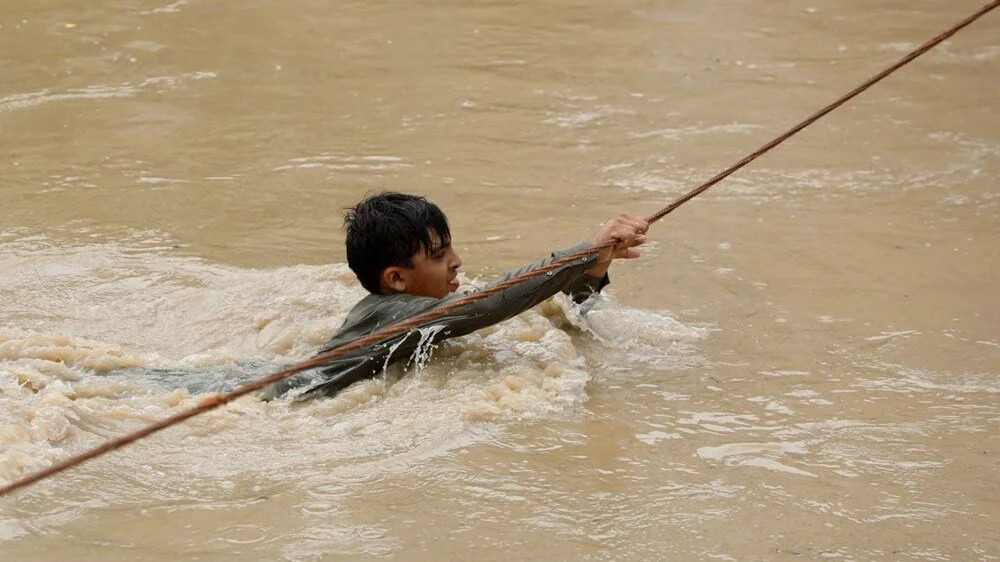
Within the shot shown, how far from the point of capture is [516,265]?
5.19 m

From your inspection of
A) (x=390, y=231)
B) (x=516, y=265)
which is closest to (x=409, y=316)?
(x=390, y=231)

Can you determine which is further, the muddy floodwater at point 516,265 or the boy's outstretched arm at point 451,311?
the boy's outstretched arm at point 451,311

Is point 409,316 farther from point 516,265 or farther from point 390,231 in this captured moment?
point 516,265

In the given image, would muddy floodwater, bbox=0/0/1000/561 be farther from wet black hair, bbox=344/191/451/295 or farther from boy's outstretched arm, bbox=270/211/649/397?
wet black hair, bbox=344/191/451/295

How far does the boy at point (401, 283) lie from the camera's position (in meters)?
3.95

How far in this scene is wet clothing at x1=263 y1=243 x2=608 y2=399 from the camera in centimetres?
390

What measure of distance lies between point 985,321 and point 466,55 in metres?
4.47

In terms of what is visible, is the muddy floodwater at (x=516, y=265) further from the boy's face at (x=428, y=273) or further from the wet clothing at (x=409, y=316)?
the boy's face at (x=428, y=273)

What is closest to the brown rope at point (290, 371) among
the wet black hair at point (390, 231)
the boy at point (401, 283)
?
the boy at point (401, 283)

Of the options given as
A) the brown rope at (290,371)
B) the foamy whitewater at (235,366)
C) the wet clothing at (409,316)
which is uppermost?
the brown rope at (290,371)

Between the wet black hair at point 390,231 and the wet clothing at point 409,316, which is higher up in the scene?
the wet black hair at point 390,231

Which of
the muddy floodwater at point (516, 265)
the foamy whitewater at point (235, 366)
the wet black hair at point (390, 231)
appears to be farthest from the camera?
the wet black hair at point (390, 231)

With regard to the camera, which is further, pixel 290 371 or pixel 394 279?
pixel 394 279

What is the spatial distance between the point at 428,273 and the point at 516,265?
1.12m
